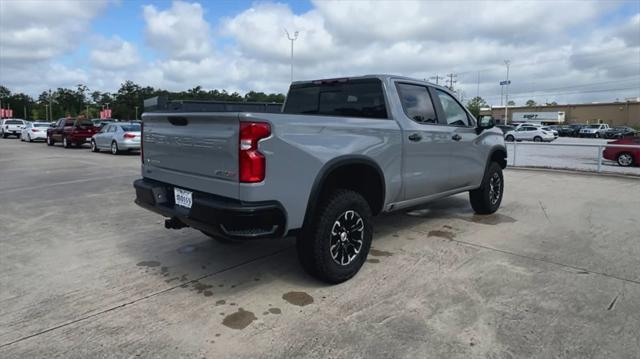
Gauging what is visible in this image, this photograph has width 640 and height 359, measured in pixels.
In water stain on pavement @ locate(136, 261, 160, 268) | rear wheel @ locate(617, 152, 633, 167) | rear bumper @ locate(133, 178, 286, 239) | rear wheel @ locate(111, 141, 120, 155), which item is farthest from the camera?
rear wheel @ locate(111, 141, 120, 155)

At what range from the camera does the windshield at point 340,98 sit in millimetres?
4793

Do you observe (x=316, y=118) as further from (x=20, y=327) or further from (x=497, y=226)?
(x=497, y=226)

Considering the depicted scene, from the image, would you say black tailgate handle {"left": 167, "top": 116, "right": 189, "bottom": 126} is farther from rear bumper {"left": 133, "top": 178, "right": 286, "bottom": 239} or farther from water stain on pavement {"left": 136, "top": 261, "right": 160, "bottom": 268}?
water stain on pavement {"left": 136, "top": 261, "right": 160, "bottom": 268}

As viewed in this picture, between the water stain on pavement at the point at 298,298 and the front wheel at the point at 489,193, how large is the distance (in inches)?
145

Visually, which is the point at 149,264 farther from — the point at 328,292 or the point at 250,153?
the point at 250,153

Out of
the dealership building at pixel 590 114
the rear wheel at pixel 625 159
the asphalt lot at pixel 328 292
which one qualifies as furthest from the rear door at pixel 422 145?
the dealership building at pixel 590 114

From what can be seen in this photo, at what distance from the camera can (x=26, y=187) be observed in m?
9.64

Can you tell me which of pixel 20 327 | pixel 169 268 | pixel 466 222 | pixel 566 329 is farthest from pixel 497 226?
pixel 20 327

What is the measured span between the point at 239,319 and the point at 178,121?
5.74 feet

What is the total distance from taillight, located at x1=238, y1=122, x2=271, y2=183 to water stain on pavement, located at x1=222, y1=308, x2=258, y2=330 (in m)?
1.05

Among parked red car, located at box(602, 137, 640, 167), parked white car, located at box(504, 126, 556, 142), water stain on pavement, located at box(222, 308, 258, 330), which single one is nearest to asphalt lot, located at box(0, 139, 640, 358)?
water stain on pavement, located at box(222, 308, 258, 330)

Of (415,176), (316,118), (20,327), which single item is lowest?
(20,327)

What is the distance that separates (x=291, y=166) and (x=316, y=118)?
20.8 inches

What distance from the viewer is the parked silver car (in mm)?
18844
